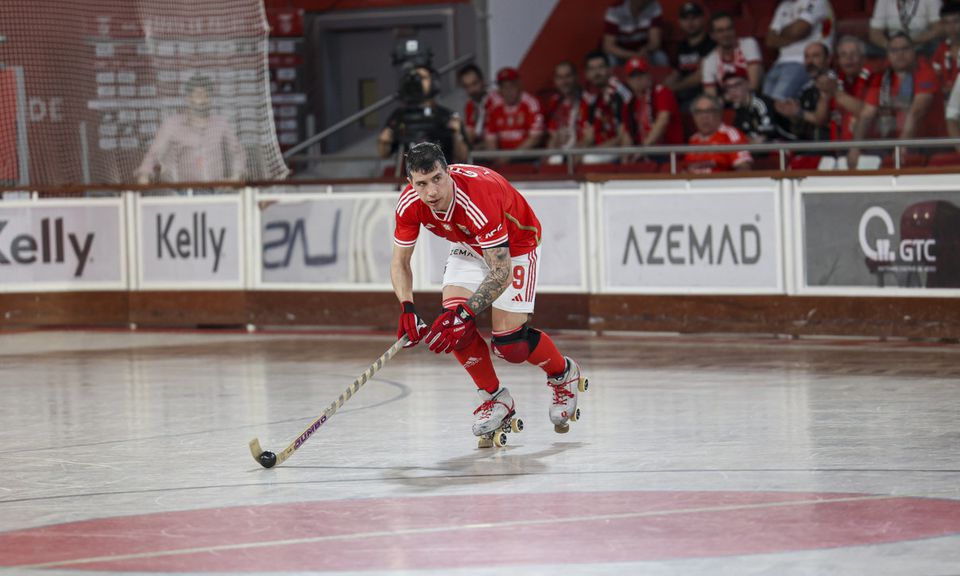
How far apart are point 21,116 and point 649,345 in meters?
7.21

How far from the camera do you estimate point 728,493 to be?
687cm

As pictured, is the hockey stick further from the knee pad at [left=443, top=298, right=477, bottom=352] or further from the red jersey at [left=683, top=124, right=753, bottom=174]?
the red jersey at [left=683, top=124, right=753, bottom=174]

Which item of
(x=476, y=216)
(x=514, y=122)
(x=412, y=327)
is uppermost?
(x=514, y=122)

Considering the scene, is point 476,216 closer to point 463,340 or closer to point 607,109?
point 463,340

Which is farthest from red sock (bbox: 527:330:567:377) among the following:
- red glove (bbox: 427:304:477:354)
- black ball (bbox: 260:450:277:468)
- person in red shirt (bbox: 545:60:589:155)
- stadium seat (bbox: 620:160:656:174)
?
person in red shirt (bbox: 545:60:589:155)

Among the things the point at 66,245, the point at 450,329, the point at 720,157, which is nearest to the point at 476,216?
the point at 450,329

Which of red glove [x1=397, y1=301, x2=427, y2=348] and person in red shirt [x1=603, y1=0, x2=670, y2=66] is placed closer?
red glove [x1=397, y1=301, x2=427, y2=348]

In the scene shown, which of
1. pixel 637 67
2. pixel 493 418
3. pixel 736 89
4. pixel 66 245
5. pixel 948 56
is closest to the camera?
pixel 493 418

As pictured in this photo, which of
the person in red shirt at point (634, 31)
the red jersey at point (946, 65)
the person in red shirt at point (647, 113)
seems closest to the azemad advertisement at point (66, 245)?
the person in red shirt at point (647, 113)

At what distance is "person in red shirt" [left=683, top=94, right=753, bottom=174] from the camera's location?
47.4 ft

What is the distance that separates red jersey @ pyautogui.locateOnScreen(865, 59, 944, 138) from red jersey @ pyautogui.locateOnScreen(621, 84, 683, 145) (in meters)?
2.32

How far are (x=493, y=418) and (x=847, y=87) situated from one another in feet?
25.5

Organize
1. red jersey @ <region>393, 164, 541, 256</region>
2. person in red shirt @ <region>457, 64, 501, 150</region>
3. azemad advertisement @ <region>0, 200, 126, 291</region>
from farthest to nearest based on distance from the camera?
person in red shirt @ <region>457, 64, 501, 150</region> → azemad advertisement @ <region>0, 200, 126, 291</region> → red jersey @ <region>393, 164, 541, 256</region>

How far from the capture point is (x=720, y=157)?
569 inches
